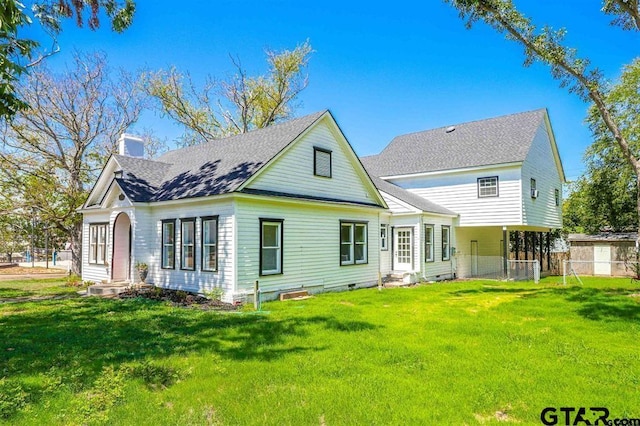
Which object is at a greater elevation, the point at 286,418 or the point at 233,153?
the point at 233,153

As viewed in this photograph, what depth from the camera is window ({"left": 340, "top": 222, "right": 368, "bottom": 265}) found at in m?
16.1

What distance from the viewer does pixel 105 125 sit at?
903 inches

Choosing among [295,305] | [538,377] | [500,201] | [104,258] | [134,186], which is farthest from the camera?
[500,201]

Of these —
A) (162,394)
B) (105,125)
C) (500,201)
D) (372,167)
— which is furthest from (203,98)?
(162,394)

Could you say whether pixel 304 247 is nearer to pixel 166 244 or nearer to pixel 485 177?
pixel 166 244

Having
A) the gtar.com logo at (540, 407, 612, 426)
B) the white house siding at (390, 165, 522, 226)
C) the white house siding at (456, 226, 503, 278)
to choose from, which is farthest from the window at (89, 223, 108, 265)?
the white house siding at (456, 226, 503, 278)

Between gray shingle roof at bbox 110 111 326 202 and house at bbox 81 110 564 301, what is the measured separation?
8 centimetres

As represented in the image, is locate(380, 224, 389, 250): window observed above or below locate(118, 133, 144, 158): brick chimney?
below

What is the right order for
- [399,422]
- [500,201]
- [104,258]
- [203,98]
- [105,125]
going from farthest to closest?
1. [203,98]
2. [105,125]
3. [500,201]
4. [104,258]
5. [399,422]

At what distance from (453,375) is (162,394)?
13.1ft

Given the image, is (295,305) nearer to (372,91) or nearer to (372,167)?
(372,91)

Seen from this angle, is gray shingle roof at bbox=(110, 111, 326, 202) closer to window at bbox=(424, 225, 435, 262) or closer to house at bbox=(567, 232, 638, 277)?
window at bbox=(424, 225, 435, 262)

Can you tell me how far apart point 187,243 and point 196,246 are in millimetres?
627

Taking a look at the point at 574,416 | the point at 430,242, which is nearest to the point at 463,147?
the point at 430,242
